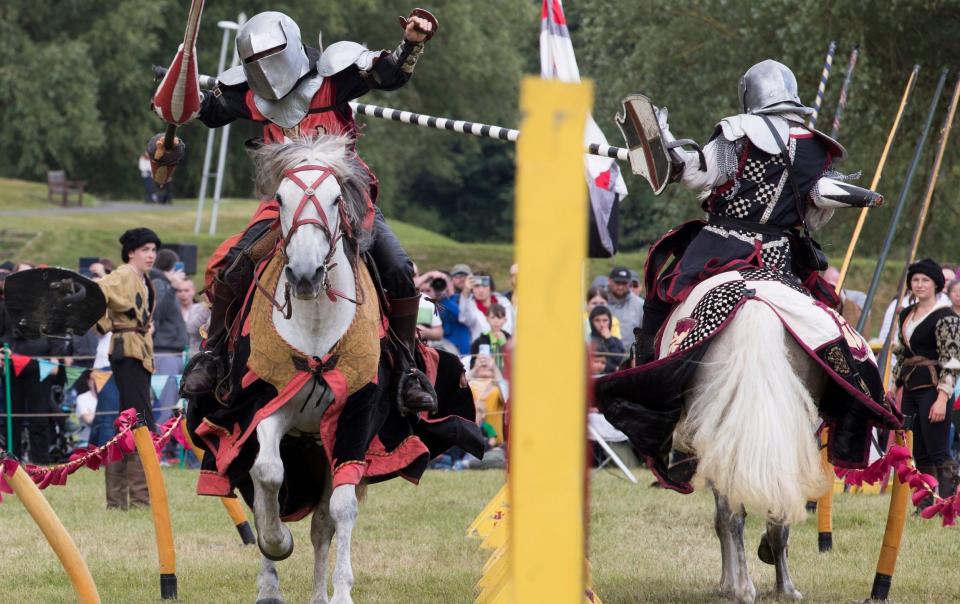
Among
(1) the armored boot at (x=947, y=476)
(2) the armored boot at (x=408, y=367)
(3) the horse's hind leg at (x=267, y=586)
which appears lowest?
(1) the armored boot at (x=947, y=476)

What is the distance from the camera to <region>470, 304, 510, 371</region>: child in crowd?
1348cm

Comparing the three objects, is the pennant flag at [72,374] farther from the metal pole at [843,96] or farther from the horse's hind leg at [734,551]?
the horse's hind leg at [734,551]

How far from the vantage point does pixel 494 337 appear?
44.5ft

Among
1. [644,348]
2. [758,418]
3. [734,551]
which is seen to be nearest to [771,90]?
[644,348]

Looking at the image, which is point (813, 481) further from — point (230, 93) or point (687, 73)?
point (687, 73)

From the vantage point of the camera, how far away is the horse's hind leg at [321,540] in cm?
671

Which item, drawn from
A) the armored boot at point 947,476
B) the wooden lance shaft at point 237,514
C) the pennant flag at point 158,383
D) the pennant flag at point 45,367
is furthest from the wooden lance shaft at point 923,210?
the pennant flag at point 45,367

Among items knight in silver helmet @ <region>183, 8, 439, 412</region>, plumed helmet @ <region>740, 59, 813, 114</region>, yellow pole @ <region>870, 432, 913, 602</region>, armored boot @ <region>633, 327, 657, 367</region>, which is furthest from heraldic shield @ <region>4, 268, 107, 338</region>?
yellow pole @ <region>870, 432, 913, 602</region>

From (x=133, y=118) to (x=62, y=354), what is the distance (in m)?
27.0

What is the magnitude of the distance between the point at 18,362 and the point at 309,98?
22.8 feet

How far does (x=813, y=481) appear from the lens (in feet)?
20.7

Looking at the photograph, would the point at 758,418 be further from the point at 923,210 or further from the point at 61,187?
the point at 61,187

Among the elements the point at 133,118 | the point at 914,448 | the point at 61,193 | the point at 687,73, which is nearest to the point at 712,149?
the point at 914,448

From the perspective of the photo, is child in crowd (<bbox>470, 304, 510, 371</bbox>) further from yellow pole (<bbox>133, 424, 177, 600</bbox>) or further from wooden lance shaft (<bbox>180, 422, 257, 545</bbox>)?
yellow pole (<bbox>133, 424, 177, 600</bbox>)
